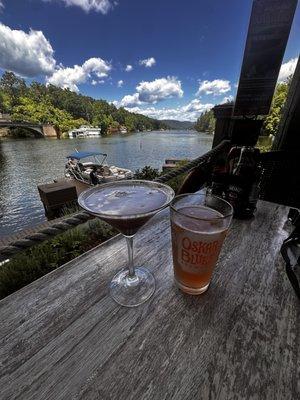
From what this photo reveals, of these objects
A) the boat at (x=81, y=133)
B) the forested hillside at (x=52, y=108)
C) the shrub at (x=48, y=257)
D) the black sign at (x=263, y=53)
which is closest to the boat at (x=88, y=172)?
the shrub at (x=48, y=257)

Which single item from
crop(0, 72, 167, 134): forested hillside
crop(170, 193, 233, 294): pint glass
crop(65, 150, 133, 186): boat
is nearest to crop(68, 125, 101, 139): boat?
crop(0, 72, 167, 134): forested hillside

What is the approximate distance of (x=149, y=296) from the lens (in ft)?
2.40

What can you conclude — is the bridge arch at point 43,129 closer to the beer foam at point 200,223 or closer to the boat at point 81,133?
the boat at point 81,133

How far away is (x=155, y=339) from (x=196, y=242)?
12.2 inches

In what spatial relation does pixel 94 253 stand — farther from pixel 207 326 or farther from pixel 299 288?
pixel 299 288

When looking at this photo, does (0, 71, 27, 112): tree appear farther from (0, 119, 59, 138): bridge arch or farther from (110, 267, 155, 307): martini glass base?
(110, 267, 155, 307): martini glass base

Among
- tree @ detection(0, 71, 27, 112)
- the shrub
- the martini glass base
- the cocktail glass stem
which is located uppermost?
tree @ detection(0, 71, 27, 112)

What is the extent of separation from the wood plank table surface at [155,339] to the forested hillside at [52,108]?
192 feet

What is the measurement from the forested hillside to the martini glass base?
58.5m

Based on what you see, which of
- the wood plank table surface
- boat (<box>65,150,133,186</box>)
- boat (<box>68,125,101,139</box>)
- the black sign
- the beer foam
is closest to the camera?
the wood plank table surface

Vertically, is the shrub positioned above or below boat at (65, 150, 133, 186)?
above

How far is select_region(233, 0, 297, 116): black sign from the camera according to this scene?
1.52m

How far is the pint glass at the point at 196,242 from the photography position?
63 cm

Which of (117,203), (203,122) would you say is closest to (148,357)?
(117,203)
